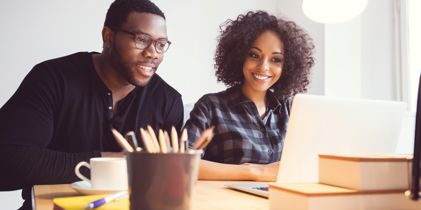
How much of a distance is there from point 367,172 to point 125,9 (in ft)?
3.98

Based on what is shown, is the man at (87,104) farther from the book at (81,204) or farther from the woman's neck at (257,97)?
the book at (81,204)

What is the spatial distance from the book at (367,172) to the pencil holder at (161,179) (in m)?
0.24

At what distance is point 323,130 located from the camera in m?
0.90

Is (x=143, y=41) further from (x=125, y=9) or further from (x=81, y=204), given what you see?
(x=81, y=204)

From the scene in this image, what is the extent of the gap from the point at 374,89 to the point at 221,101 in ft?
4.90

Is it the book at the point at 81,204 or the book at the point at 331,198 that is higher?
the book at the point at 331,198

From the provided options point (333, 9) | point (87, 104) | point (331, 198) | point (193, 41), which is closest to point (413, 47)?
point (333, 9)

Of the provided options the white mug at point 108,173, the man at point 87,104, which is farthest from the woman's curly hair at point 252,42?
the white mug at point 108,173

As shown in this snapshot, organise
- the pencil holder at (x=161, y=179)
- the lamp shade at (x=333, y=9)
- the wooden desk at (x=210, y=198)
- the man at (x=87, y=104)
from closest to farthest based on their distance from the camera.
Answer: the pencil holder at (x=161, y=179), the wooden desk at (x=210, y=198), the man at (x=87, y=104), the lamp shade at (x=333, y=9)

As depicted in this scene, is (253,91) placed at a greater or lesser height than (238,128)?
→ greater

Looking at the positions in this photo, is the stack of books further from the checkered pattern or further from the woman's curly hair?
the woman's curly hair

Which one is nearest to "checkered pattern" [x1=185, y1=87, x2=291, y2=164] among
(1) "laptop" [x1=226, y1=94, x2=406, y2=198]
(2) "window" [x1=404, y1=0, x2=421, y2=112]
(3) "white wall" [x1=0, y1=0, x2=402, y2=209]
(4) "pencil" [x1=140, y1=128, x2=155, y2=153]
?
(1) "laptop" [x1=226, y1=94, x2=406, y2=198]

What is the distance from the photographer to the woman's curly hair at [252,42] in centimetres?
190

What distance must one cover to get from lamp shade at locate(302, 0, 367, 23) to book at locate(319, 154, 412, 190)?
1458mm
